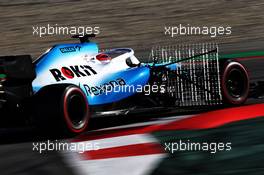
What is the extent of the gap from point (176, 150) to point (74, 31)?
18990 mm

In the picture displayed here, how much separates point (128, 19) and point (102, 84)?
13.3m

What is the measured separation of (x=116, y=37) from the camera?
2038 centimetres

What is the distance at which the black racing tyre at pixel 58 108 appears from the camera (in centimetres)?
760

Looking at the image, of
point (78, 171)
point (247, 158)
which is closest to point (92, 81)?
point (78, 171)

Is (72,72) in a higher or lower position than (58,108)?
higher

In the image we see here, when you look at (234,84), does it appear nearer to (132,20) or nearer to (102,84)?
(102,84)

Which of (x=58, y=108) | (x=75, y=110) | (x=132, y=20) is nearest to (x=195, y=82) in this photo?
(x=75, y=110)

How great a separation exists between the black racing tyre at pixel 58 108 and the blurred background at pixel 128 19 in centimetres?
1035

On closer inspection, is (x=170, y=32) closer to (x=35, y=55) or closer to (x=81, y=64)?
(x=35, y=55)

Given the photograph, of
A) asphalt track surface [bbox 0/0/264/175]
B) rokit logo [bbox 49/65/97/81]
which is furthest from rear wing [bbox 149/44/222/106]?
asphalt track surface [bbox 0/0/264/175]

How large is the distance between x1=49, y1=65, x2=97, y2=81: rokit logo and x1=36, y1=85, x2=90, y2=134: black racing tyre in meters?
0.49

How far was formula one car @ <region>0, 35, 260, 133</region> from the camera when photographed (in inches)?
306

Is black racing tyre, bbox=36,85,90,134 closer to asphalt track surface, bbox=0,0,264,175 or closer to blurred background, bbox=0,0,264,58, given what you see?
asphalt track surface, bbox=0,0,264,175

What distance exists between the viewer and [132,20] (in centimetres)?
2159
